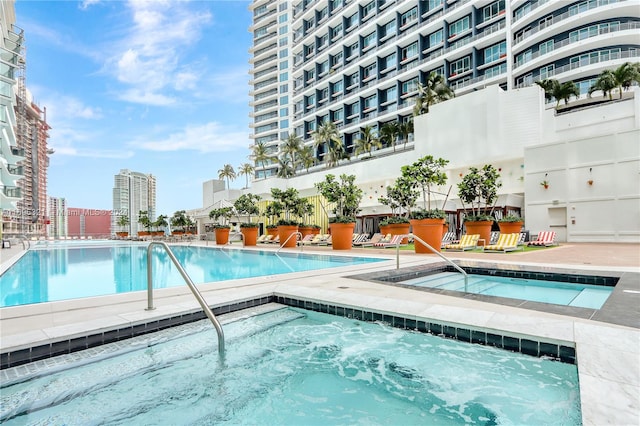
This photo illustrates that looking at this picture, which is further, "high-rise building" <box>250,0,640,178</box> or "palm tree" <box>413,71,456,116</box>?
"palm tree" <box>413,71,456,116</box>

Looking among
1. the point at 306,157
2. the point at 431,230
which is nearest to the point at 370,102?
the point at 306,157

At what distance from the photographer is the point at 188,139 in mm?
45062

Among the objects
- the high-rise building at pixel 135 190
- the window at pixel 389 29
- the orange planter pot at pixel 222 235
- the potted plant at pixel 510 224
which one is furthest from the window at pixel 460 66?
the high-rise building at pixel 135 190

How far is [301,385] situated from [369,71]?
49.2 metres

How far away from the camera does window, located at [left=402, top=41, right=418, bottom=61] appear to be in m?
42.3

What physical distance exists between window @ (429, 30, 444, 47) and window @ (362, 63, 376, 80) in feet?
25.7

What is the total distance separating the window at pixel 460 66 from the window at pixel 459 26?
292 cm

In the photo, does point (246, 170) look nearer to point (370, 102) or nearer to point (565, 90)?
point (370, 102)

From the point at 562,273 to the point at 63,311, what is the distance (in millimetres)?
8544

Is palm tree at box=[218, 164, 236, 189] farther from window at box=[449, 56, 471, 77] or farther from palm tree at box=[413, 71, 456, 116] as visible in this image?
palm tree at box=[413, 71, 456, 116]

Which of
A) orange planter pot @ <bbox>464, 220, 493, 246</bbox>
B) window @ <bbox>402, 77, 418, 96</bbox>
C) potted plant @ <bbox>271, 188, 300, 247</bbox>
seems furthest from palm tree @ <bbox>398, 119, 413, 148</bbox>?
orange planter pot @ <bbox>464, 220, 493, 246</bbox>

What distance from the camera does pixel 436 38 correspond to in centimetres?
4038

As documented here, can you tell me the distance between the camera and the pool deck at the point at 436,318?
2236 mm

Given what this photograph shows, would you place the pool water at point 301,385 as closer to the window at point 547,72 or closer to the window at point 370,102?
the window at point 547,72
